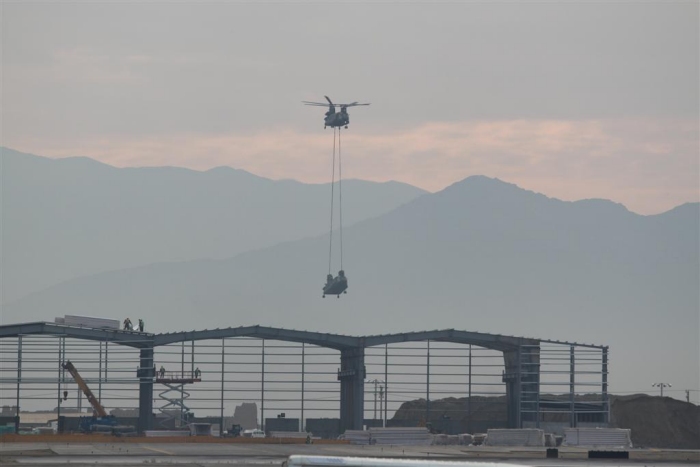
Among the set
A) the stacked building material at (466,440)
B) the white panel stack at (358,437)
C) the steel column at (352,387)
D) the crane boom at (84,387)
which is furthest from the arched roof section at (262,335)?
the stacked building material at (466,440)

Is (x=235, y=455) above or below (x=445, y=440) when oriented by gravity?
above

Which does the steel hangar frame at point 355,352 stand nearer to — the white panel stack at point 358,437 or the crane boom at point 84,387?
the crane boom at point 84,387

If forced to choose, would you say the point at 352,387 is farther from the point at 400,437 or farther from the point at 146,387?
the point at 400,437

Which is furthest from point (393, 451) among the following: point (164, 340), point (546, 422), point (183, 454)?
point (546, 422)

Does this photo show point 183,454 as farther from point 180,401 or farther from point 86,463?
point 180,401

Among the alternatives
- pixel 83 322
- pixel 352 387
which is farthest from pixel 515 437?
pixel 83 322

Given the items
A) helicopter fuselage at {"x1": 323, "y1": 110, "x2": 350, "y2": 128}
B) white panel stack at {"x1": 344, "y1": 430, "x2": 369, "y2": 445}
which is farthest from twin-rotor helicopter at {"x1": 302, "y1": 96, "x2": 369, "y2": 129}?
white panel stack at {"x1": 344, "y1": 430, "x2": 369, "y2": 445}

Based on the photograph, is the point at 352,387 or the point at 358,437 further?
the point at 352,387
